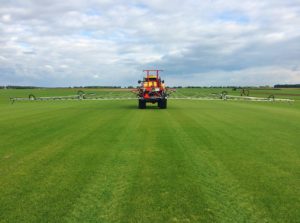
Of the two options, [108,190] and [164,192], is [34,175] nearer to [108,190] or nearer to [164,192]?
[108,190]

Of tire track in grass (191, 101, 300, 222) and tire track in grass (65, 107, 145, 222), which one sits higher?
tire track in grass (191, 101, 300, 222)

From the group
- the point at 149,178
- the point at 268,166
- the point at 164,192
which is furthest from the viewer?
the point at 268,166

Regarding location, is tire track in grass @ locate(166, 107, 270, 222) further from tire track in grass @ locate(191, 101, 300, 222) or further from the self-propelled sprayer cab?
the self-propelled sprayer cab

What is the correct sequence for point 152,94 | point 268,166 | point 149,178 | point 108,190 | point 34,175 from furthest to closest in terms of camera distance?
point 152,94 < point 268,166 < point 34,175 < point 149,178 < point 108,190

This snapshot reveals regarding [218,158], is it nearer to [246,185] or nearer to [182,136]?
[246,185]

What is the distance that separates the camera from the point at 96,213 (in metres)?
5.50

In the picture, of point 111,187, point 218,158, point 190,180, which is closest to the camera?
point 111,187

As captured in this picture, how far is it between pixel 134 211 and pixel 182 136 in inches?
308

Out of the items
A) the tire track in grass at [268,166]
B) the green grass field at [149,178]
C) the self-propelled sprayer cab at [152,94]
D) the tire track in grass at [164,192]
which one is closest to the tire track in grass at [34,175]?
the green grass field at [149,178]

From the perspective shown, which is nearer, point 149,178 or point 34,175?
point 149,178

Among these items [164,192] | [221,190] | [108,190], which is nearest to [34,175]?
[108,190]

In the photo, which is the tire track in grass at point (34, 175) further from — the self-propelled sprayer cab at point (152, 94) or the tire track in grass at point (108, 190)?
the self-propelled sprayer cab at point (152, 94)

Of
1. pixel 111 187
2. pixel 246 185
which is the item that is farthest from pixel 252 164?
pixel 111 187

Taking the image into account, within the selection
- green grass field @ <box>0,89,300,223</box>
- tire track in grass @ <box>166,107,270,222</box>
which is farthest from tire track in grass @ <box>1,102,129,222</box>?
tire track in grass @ <box>166,107,270,222</box>
